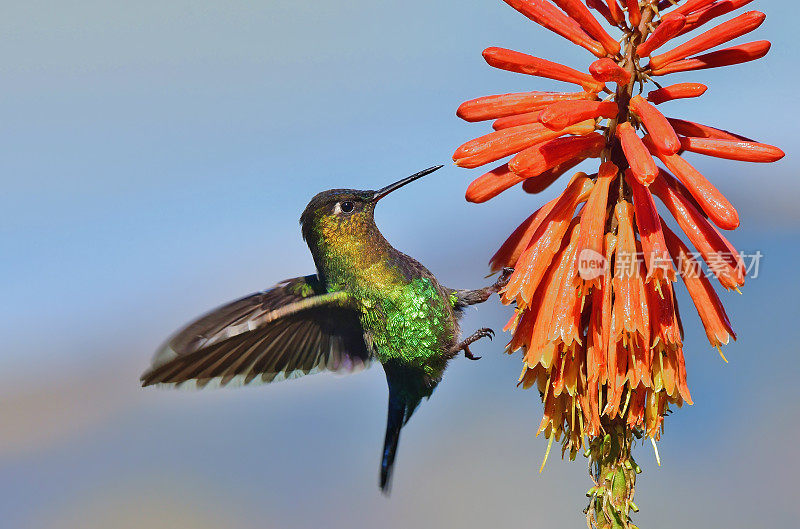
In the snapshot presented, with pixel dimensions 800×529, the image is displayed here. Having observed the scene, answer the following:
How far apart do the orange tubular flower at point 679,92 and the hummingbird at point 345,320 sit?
190 cm

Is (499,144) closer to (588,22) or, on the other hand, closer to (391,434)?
(588,22)

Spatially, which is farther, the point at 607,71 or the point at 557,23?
the point at 557,23

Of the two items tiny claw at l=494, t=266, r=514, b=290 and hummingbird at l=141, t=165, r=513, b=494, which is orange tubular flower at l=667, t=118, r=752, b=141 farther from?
hummingbird at l=141, t=165, r=513, b=494

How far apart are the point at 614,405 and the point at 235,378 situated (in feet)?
10.2

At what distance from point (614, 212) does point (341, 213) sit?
2522mm

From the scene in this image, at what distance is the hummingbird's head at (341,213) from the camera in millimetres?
5973

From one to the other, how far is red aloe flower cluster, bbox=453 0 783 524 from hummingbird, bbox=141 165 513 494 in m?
1.48

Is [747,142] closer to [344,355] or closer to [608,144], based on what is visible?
[608,144]

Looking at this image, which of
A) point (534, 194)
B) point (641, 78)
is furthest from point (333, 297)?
point (641, 78)

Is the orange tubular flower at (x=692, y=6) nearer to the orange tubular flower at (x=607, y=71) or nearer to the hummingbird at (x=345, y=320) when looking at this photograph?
the orange tubular flower at (x=607, y=71)

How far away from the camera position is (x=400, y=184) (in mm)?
5719

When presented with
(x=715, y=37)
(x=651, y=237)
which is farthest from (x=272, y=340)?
(x=715, y=37)

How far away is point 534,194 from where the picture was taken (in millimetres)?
4410

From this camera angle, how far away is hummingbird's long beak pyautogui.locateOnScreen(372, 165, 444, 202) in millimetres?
5434
